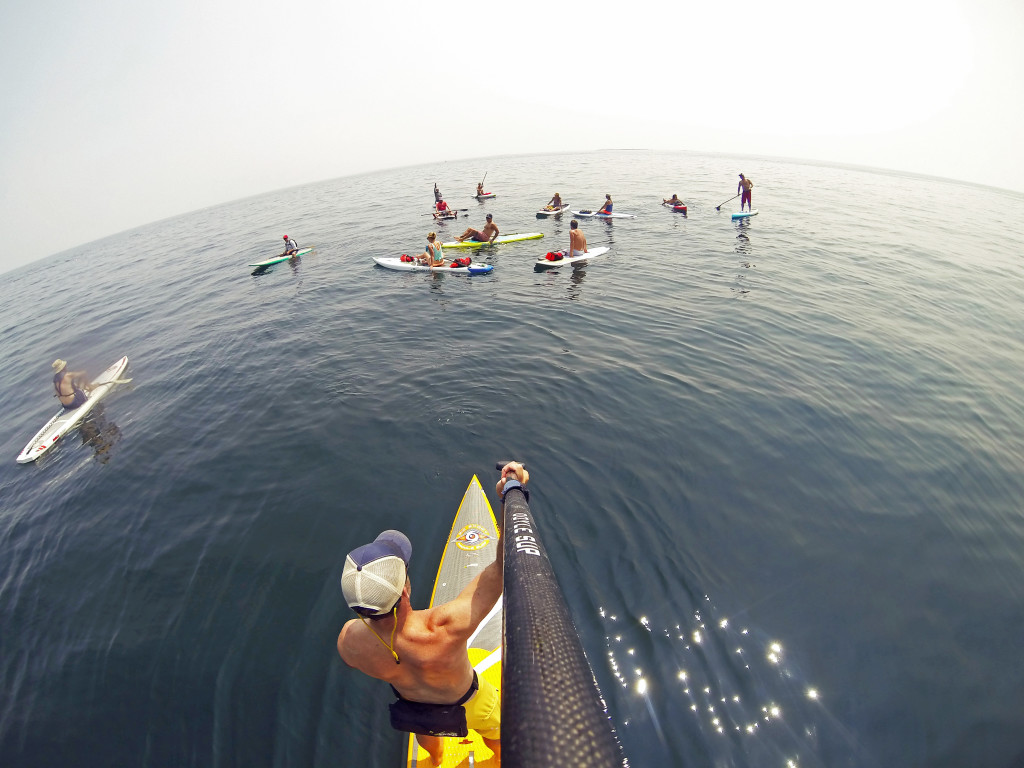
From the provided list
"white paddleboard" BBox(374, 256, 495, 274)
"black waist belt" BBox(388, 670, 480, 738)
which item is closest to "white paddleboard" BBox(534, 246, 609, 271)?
"white paddleboard" BBox(374, 256, 495, 274)

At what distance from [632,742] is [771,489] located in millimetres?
4927

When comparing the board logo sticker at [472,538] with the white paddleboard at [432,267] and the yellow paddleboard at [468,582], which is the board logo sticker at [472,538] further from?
the white paddleboard at [432,267]

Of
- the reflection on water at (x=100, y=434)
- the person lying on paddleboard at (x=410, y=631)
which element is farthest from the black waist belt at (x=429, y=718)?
the reflection on water at (x=100, y=434)

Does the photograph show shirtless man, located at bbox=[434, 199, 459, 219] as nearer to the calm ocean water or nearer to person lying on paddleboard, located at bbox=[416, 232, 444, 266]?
person lying on paddleboard, located at bbox=[416, 232, 444, 266]

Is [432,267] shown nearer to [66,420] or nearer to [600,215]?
[66,420]

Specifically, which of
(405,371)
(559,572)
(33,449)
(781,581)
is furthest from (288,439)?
(781,581)

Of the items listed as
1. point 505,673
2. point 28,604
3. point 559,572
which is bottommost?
point 28,604

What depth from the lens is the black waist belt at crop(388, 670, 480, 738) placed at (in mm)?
3467

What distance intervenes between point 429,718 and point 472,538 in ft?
9.46

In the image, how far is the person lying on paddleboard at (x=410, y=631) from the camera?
269 cm

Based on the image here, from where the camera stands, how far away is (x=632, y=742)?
424 centimetres

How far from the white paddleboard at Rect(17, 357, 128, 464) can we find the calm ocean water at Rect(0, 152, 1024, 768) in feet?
1.38

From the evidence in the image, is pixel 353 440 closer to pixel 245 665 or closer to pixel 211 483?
pixel 211 483

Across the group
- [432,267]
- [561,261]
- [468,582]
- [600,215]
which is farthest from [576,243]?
[468,582]
